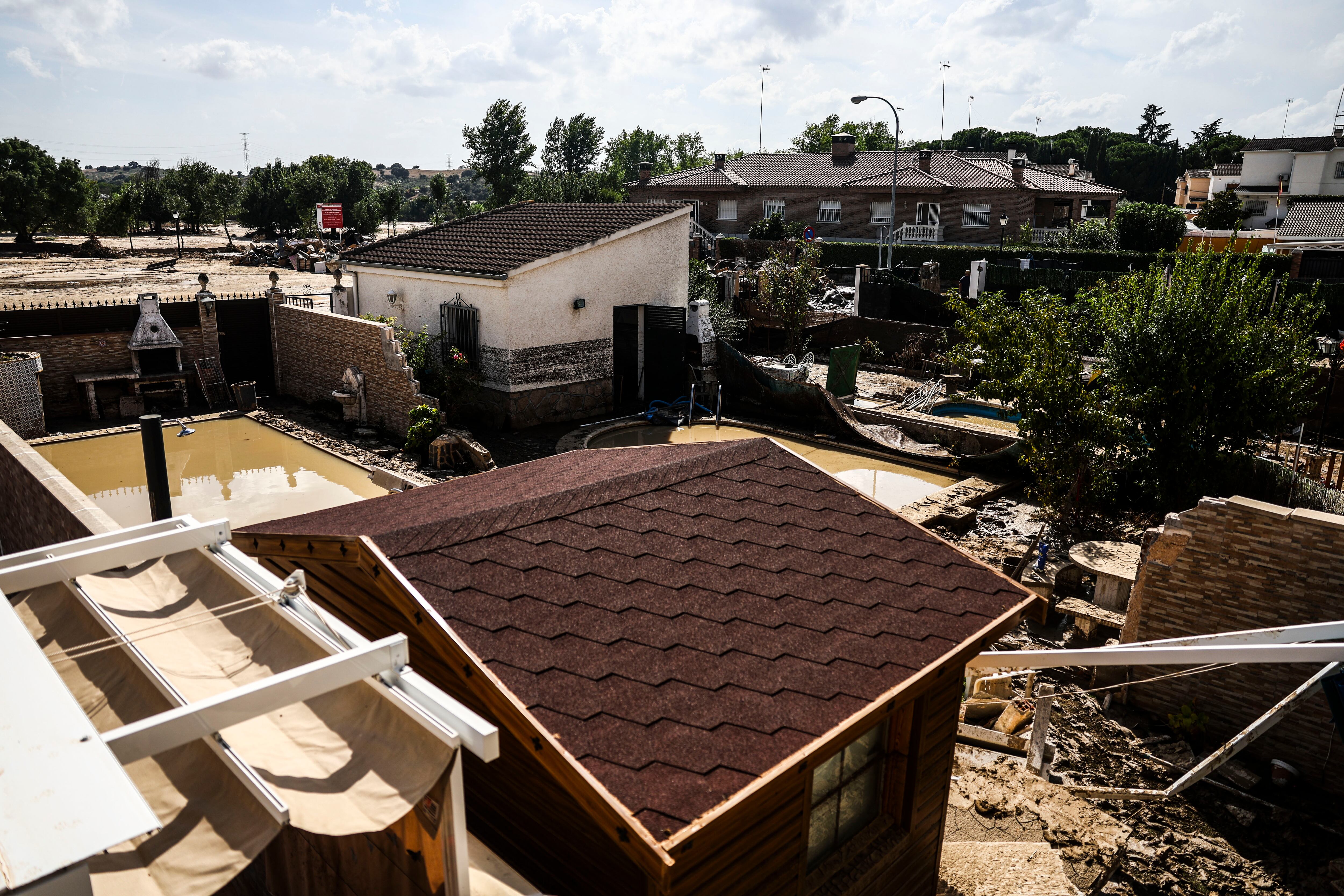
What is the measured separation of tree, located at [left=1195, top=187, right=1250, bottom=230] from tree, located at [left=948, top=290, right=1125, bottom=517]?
38788 millimetres

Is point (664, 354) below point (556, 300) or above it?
below

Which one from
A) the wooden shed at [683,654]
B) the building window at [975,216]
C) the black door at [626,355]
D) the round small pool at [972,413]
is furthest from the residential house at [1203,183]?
the wooden shed at [683,654]

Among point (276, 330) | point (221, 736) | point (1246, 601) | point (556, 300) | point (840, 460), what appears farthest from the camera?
point (276, 330)

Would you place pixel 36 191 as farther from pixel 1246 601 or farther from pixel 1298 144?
pixel 1298 144

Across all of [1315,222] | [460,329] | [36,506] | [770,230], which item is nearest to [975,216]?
[770,230]

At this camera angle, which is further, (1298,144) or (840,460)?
(1298,144)

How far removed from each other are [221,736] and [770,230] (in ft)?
151

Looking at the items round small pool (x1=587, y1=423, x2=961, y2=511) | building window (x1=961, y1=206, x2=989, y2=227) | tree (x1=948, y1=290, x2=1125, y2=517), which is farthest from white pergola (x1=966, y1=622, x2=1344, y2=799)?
building window (x1=961, y1=206, x2=989, y2=227)

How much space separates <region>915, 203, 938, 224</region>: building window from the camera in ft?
165

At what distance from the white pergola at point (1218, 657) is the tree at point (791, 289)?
17548mm

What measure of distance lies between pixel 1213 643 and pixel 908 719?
4456 millimetres

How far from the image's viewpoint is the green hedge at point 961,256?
124 ft

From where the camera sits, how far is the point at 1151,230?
41125 mm

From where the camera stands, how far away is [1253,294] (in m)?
12.6
